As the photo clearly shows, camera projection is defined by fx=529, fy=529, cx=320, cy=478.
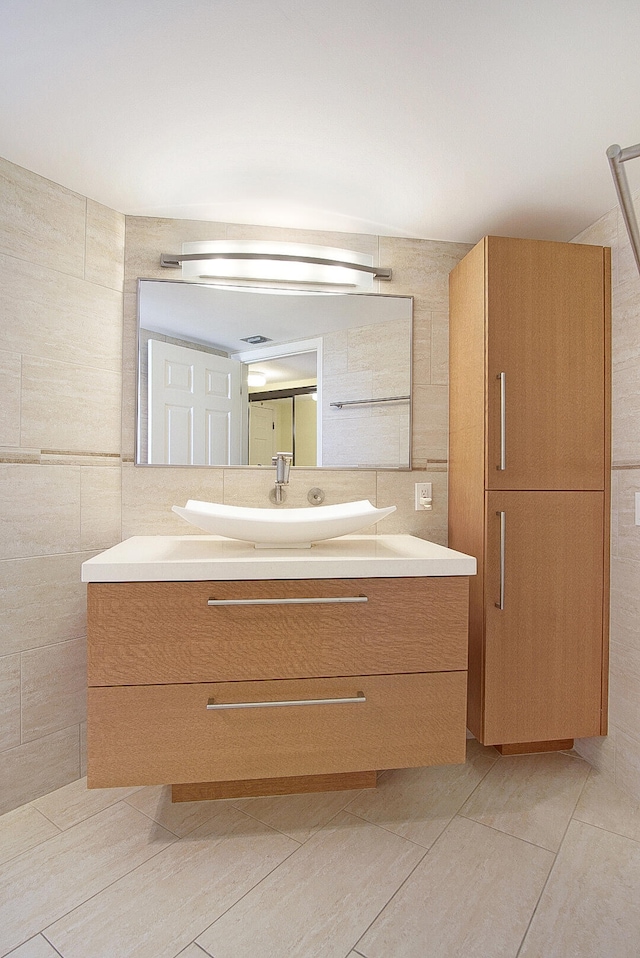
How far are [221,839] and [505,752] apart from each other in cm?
113

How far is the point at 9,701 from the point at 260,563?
997 mm

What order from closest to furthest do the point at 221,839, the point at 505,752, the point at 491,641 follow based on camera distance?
the point at 221,839, the point at 491,641, the point at 505,752

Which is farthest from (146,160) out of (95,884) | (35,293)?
(95,884)

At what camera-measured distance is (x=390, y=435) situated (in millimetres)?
2168

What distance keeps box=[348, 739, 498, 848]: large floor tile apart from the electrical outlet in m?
0.98

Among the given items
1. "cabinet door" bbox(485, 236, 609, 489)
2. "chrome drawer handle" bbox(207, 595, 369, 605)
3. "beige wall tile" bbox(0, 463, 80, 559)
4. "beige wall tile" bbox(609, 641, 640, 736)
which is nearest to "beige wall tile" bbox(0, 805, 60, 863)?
"beige wall tile" bbox(0, 463, 80, 559)

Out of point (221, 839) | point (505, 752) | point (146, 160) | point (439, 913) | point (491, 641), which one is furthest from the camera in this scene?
point (505, 752)

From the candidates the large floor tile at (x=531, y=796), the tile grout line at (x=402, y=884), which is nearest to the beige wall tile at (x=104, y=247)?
the tile grout line at (x=402, y=884)

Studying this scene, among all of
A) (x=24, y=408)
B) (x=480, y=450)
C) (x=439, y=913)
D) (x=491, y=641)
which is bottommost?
(x=439, y=913)

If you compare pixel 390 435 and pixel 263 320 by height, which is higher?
pixel 263 320

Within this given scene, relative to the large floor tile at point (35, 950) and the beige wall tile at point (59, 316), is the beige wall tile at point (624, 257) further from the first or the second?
the large floor tile at point (35, 950)

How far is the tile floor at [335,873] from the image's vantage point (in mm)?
1237

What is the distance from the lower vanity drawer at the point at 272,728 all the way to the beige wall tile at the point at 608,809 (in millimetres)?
546

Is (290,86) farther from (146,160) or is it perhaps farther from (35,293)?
(35,293)
